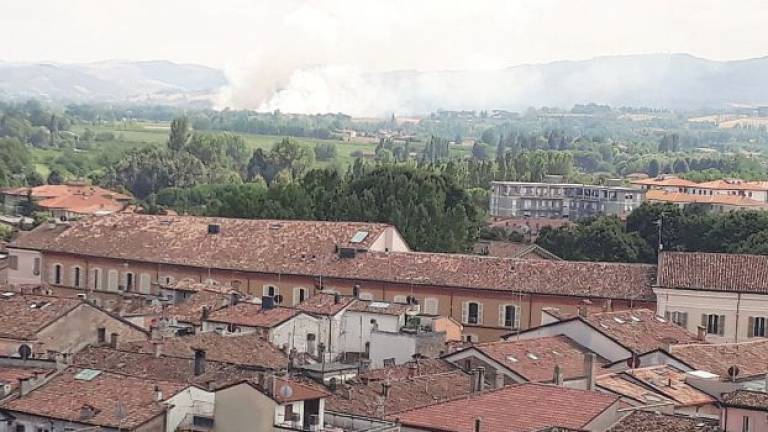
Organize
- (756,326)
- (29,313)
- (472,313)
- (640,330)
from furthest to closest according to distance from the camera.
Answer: (472,313)
(756,326)
(640,330)
(29,313)

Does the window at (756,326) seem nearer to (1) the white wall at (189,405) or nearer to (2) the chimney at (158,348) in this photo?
(2) the chimney at (158,348)

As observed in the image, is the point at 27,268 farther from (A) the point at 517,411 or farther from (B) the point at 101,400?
(A) the point at 517,411

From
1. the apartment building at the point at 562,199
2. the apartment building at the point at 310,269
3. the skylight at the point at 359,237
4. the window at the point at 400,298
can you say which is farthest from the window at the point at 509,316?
the apartment building at the point at 562,199

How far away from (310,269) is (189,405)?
2751 cm

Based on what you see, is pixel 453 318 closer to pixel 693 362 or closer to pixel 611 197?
pixel 693 362

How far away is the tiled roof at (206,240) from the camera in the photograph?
6088cm

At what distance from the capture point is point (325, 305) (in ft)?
162

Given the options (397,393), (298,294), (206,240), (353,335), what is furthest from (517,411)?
(206,240)

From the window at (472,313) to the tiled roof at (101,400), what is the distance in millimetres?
23940

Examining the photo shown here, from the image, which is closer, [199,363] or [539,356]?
[199,363]

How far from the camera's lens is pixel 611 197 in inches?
5753

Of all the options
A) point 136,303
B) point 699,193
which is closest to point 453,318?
point 136,303

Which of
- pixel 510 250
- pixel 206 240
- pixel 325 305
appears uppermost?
pixel 206 240

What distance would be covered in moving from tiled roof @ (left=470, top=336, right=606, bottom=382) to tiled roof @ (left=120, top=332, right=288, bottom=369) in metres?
5.50
